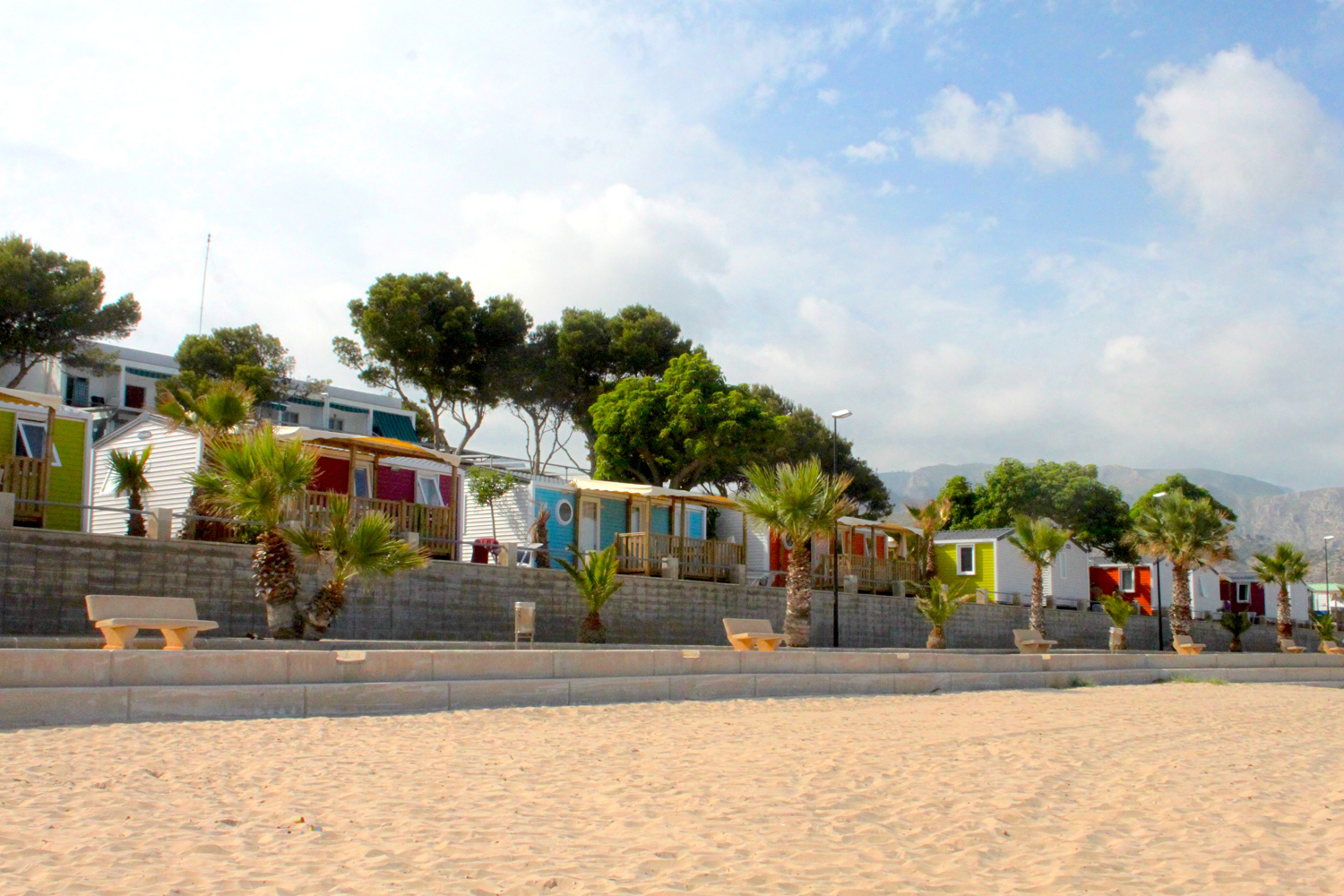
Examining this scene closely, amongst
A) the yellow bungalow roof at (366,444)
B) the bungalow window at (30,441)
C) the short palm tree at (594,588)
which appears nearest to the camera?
the short palm tree at (594,588)

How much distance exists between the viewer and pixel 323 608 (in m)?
14.0

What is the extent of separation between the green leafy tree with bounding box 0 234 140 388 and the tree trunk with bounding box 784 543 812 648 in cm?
2444

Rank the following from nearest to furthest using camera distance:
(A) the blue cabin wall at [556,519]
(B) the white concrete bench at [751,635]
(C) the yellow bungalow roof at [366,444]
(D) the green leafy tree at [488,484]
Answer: (B) the white concrete bench at [751,635] < (C) the yellow bungalow roof at [366,444] < (A) the blue cabin wall at [556,519] < (D) the green leafy tree at [488,484]

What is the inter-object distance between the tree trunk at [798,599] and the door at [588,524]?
8167 mm

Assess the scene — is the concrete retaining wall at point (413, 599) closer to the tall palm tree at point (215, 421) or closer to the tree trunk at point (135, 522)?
the tall palm tree at point (215, 421)

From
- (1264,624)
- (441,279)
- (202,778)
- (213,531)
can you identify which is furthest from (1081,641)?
(202,778)

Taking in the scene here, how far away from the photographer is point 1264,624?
160 feet

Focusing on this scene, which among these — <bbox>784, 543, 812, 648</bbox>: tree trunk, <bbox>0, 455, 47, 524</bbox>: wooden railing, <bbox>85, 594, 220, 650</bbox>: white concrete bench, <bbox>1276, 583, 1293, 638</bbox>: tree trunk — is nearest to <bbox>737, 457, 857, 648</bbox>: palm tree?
<bbox>784, 543, 812, 648</bbox>: tree trunk

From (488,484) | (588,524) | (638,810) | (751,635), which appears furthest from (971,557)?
(638,810)

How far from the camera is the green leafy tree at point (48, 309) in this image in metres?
32.7

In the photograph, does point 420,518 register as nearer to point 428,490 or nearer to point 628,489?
point 428,490

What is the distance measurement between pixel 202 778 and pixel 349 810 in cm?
127

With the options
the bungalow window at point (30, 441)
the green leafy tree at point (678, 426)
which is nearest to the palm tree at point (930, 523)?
the green leafy tree at point (678, 426)

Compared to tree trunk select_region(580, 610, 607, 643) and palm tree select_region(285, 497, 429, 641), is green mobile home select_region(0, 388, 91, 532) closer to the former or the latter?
palm tree select_region(285, 497, 429, 641)
